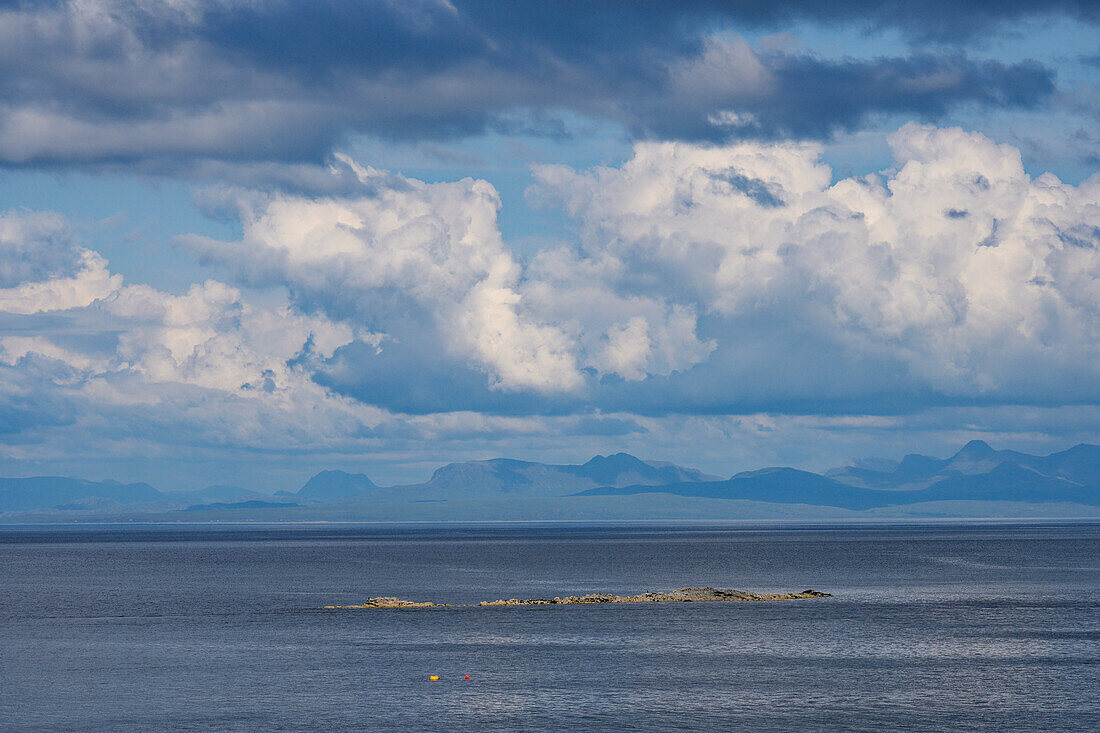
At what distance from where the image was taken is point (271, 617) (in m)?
109

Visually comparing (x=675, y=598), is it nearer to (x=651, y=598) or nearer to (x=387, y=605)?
(x=651, y=598)

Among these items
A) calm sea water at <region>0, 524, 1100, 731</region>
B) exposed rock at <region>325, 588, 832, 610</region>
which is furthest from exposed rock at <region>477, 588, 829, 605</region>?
calm sea water at <region>0, 524, 1100, 731</region>

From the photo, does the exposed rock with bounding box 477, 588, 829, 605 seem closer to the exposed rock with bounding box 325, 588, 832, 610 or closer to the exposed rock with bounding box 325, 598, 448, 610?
the exposed rock with bounding box 325, 588, 832, 610

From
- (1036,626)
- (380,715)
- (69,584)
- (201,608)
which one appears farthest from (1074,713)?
(69,584)

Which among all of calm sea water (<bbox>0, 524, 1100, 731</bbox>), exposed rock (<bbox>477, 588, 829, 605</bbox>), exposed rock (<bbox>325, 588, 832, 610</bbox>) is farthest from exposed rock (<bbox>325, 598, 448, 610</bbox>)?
exposed rock (<bbox>477, 588, 829, 605</bbox>)

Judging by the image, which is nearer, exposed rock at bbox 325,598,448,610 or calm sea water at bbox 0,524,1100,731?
calm sea water at bbox 0,524,1100,731

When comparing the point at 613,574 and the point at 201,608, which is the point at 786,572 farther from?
the point at 201,608

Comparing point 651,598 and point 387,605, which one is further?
point 651,598

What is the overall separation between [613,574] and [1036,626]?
86524mm

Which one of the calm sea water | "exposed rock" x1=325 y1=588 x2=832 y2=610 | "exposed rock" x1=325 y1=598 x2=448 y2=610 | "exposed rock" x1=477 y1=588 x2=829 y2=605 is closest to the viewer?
the calm sea water

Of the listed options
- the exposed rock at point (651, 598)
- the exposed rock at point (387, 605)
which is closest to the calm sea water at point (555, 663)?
the exposed rock at point (387, 605)

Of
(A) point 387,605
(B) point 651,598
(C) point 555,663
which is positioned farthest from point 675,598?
(C) point 555,663

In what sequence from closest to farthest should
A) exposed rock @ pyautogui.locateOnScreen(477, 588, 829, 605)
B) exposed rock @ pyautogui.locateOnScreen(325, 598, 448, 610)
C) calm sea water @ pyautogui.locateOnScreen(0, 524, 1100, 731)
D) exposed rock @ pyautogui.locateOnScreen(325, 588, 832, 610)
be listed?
calm sea water @ pyautogui.locateOnScreen(0, 524, 1100, 731) < exposed rock @ pyautogui.locateOnScreen(325, 598, 448, 610) < exposed rock @ pyautogui.locateOnScreen(325, 588, 832, 610) < exposed rock @ pyautogui.locateOnScreen(477, 588, 829, 605)

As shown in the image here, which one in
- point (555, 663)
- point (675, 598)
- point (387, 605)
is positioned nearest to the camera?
point (555, 663)
